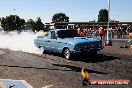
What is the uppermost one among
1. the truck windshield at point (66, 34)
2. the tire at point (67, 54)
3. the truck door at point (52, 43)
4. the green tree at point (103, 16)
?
the green tree at point (103, 16)

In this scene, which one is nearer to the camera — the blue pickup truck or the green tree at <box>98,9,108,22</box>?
the blue pickup truck

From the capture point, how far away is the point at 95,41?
1388 cm

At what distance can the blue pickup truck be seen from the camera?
44.5ft

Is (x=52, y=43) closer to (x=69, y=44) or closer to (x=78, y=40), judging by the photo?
(x=69, y=44)

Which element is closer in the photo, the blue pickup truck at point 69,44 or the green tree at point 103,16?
the blue pickup truck at point 69,44

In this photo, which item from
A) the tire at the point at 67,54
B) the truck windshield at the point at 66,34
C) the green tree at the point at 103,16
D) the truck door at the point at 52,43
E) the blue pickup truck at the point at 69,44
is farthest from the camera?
the green tree at the point at 103,16

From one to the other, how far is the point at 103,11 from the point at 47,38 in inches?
3861

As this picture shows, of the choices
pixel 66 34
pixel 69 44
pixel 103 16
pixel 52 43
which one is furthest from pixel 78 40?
pixel 103 16

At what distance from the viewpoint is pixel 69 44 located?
13.9 metres

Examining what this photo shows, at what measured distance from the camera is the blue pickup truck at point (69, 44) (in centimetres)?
1355

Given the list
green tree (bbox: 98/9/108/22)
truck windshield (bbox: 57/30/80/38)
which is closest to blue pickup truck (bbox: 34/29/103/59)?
truck windshield (bbox: 57/30/80/38)

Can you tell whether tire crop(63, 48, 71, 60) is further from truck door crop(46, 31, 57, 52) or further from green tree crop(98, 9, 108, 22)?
green tree crop(98, 9, 108, 22)

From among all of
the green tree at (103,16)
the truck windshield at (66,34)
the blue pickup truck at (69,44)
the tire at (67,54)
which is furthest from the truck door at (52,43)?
the green tree at (103,16)

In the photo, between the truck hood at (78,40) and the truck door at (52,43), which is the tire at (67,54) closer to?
the truck hood at (78,40)
